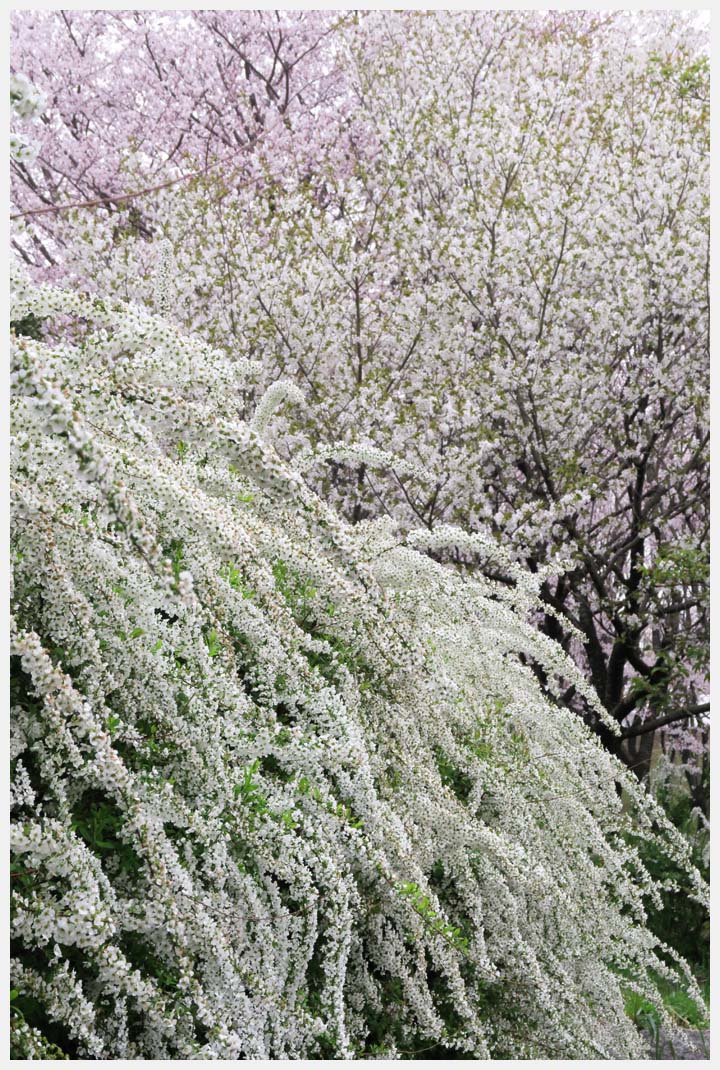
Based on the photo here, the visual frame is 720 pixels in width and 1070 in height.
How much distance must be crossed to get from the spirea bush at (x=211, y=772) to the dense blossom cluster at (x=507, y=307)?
14.4 ft

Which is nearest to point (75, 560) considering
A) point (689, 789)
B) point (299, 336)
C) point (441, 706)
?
point (441, 706)

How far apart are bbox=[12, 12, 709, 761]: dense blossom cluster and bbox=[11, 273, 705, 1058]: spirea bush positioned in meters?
4.39

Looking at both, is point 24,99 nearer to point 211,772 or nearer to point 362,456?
point 211,772

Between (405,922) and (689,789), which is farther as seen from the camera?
(689,789)

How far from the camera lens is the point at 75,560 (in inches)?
98.0

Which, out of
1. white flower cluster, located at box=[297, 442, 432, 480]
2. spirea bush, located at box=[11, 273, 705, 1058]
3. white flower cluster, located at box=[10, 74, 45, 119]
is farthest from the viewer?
white flower cluster, located at box=[297, 442, 432, 480]

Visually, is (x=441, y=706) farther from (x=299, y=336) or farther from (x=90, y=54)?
(x=90, y=54)

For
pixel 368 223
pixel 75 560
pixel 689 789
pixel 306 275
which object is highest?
pixel 368 223

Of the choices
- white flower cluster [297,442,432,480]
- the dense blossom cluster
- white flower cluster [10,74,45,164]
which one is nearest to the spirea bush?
white flower cluster [10,74,45,164]

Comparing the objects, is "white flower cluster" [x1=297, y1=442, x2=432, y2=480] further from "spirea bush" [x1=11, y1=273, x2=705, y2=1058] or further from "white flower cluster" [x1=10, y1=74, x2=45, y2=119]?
"white flower cluster" [x1=10, y1=74, x2=45, y2=119]

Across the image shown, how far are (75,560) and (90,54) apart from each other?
1287 centimetres

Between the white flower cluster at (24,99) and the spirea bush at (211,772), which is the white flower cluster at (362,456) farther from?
the white flower cluster at (24,99)

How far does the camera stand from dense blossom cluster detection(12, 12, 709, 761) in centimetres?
829

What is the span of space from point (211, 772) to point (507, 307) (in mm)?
6644
